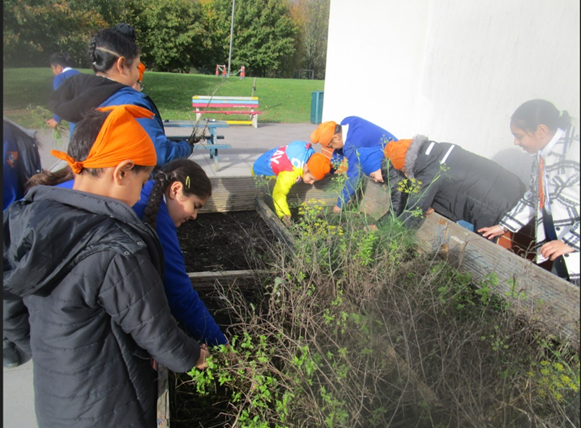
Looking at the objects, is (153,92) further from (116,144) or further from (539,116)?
(539,116)

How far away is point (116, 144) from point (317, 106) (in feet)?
41.8

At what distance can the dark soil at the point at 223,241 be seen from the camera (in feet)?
10.8

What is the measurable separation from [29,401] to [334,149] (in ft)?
10.4

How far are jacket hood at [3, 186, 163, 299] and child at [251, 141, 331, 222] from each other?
2761 mm

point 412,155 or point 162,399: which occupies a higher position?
point 412,155

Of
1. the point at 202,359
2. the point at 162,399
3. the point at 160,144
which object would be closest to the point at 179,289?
the point at 202,359

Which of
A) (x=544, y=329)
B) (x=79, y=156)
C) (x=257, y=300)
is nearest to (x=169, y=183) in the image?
(x=79, y=156)

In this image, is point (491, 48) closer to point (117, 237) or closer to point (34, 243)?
point (117, 237)

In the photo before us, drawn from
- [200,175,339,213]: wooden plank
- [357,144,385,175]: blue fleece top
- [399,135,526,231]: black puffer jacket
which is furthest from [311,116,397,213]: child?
[399,135,526,231]: black puffer jacket

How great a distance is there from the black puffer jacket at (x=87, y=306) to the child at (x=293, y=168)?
8.80 feet

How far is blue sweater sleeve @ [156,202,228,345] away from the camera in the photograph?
1.65m

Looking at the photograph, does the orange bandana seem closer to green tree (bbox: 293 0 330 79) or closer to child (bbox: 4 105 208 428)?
child (bbox: 4 105 208 428)

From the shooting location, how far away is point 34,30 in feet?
2.47

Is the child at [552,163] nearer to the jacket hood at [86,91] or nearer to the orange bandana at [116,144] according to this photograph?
the orange bandana at [116,144]
